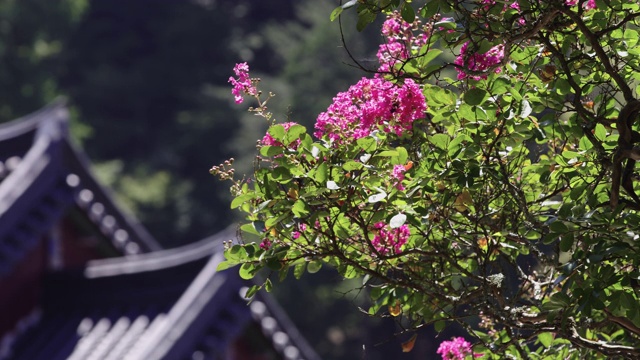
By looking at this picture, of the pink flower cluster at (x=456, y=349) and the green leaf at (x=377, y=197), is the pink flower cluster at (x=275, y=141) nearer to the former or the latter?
the green leaf at (x=377, y=197)

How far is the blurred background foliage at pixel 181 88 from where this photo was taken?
119 feet

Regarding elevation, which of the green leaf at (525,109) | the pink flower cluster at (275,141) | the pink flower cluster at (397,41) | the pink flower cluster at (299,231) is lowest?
the green leaf at (525,109)

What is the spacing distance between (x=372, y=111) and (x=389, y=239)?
44 centimetres

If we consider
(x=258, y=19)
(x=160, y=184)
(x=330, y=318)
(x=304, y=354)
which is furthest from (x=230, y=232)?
(x=258, y=19)

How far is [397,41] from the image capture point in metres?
4.31

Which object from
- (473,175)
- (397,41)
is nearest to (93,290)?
(397,41)

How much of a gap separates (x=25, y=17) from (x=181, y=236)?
857cm

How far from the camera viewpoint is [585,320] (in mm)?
3807

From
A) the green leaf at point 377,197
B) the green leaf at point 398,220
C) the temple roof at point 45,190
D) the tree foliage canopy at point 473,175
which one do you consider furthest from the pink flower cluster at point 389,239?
the temple roof at point 45,190

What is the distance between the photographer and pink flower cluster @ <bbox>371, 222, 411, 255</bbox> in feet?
13.4

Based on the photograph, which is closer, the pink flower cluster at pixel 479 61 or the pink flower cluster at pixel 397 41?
the pink flower cluster at pixel 479 61

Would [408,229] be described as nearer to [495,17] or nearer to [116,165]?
[495,17]

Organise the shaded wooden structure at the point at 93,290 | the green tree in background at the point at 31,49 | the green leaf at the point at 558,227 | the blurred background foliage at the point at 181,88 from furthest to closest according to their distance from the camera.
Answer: the green tree in background at the point at 31,49, the blurred background foliage at the point at 181,88, the shaded wooden structure at the point at 93,290, the green leaf at the point at 558,227

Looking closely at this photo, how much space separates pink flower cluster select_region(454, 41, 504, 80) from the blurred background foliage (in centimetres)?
2791
